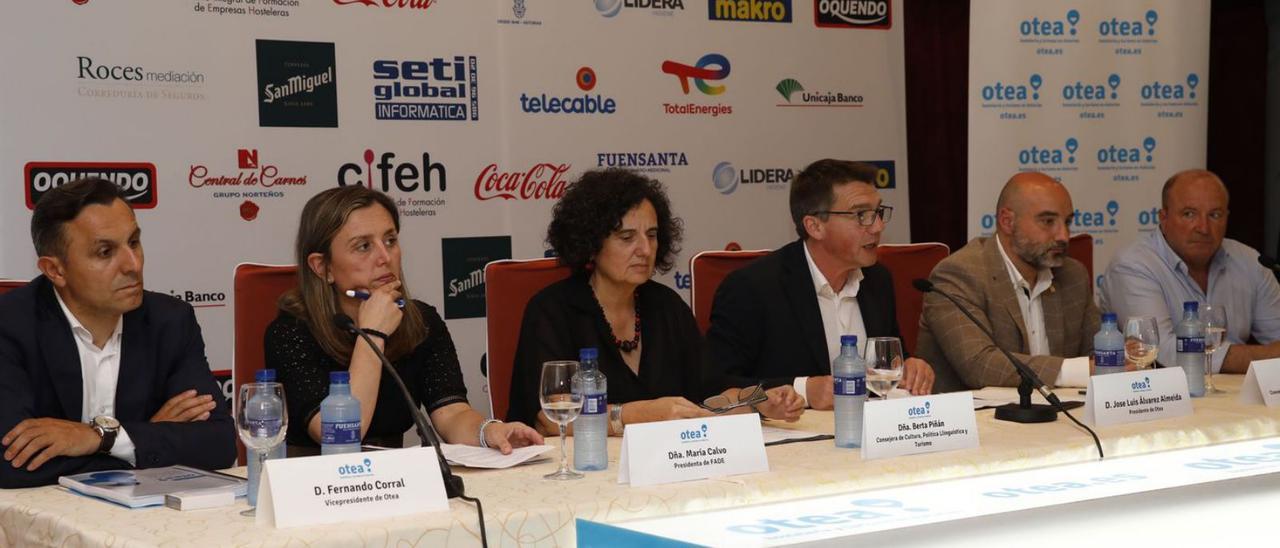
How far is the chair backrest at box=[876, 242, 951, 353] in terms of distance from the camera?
157 inches

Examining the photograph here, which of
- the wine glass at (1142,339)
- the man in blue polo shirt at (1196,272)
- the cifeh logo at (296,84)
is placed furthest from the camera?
the cifeh logo at (296,84)

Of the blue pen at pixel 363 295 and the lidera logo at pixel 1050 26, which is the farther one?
the lidera logo at pixel 1050 26

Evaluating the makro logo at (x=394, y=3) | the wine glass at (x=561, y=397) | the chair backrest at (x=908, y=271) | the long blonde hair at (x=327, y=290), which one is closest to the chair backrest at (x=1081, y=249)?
the chair backrest at (x=908, y=271)

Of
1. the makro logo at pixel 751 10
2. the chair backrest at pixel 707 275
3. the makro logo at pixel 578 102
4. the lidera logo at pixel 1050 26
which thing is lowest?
the chair backrest at pixel 707 275

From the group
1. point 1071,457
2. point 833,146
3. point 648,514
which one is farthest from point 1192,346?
point 833,146

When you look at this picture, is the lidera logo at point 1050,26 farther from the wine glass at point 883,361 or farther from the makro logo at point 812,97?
the wine glass at point 883,361

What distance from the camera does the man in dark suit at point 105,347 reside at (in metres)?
2.43

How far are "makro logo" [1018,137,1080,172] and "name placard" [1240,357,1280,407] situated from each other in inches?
93.9

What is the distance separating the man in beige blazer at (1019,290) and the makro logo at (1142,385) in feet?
2.36

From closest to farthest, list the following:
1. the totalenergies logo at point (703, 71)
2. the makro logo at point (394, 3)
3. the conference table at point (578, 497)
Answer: the conference table at point (578, 497) < the makro logo at point (394, 3) < the totalenergies logo at point (703, 71)

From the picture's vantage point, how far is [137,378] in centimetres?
259

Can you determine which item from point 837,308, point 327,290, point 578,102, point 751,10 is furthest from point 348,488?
point 751,10

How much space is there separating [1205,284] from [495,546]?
9.71 ft

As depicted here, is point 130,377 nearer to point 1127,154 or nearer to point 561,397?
point 561,397
